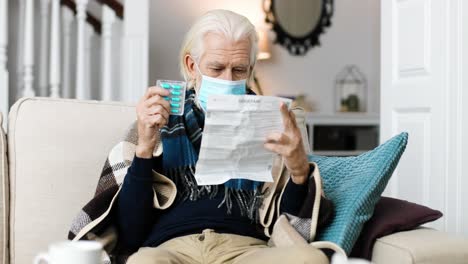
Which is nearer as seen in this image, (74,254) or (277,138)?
(74,254)

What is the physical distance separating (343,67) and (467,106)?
9.07ft

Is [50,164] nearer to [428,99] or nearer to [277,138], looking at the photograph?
[277,138]

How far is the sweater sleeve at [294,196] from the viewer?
1.47 metres

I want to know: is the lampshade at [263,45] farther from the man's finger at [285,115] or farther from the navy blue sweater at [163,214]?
the man's finger at [285,115]

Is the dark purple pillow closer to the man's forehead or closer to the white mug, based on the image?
the man's forehead

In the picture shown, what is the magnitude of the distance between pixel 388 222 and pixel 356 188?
0.11 meters

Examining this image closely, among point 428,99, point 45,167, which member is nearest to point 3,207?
point 45,167

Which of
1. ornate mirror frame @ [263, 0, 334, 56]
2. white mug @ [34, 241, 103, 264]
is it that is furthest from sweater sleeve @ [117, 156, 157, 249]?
ornate mirror frame @ [263, 0, 334, 56]

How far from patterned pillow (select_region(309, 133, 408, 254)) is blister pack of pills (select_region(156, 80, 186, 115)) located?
445 mm

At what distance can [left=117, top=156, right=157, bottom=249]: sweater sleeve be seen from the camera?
1451 millimetres

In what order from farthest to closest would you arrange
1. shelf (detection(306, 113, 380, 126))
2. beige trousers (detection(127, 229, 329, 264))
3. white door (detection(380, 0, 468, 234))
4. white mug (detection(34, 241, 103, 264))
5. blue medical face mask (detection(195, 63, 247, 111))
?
shelf (detection(306, 113, 380, 126))
white door (detection(380, 0, 468, 234))
blue medical face mask (detection(195, 63, 247, 111))
beige trousers (detection(127, 229, 329, 264))
white mug (detection(34, 241, 103, 264))

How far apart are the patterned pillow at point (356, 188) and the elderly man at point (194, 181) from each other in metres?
0.10

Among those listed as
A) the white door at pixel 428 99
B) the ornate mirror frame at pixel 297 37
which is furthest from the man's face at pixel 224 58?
the ornate mirror frame at pixel 297 37

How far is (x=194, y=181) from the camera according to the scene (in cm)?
156
